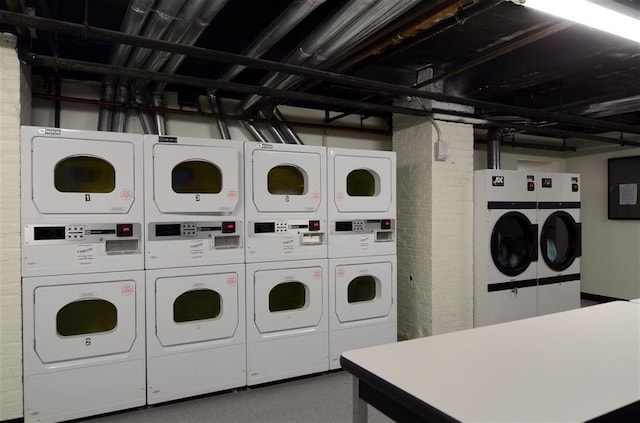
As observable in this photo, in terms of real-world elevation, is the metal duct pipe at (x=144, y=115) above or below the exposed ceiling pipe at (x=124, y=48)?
below

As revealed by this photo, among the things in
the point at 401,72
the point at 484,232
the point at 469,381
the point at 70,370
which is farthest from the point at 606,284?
the point at 70,370

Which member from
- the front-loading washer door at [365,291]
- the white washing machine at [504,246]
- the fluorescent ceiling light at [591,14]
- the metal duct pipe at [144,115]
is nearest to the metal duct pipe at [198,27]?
the metal duct pipe at [144,115]

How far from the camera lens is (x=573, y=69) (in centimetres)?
355

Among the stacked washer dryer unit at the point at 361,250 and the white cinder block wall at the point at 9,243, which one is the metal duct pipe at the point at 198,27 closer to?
the white cinder block wall at the point at 9,243

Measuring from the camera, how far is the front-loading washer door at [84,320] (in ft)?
8.50

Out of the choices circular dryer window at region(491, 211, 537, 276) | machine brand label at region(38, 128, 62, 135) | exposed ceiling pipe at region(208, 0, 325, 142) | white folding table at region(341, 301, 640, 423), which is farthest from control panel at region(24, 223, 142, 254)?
circular dryer window at region(491, 211, 537, 276)

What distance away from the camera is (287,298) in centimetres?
363

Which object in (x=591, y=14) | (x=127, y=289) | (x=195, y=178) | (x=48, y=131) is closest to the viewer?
(x=591, y=14)

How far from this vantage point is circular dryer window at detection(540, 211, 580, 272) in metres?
4.67

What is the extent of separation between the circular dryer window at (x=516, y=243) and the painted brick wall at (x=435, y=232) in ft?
1.36

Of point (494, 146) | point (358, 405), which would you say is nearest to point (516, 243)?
point (494, 146)

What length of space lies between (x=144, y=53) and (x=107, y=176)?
92 cm

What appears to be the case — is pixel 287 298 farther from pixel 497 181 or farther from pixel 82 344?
pixel 497 181

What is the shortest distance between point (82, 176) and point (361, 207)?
2.24 metres
